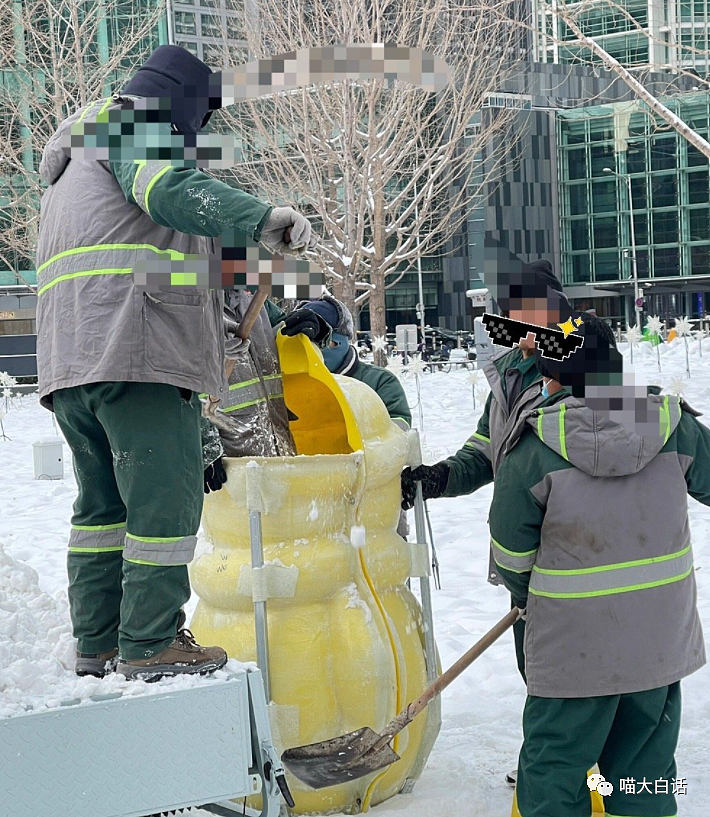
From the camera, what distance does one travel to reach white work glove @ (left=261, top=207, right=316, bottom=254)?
217cm

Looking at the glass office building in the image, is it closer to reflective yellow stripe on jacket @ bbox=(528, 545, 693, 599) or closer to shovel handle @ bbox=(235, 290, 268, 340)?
shovel handle @ bbox=(235, 290, 268, 340)

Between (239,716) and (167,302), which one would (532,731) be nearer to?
(239,716)

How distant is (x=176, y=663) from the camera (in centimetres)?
248

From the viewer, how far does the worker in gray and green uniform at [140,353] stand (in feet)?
7.97

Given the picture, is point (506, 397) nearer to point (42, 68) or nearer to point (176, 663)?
point (176, 663)

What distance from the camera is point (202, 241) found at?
2598mm

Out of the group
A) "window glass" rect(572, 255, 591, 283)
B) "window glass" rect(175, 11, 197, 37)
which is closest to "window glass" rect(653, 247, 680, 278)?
"window glass" rect(572, 255, 591, 283)

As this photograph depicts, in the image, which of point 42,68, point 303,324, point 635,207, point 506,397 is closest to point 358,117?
point 42,68

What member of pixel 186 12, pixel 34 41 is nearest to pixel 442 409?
pixel 34 41

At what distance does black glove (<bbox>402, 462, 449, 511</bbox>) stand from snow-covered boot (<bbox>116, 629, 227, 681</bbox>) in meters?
0.91

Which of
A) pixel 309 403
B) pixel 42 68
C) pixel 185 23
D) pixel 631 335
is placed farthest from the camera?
pixel 185 23

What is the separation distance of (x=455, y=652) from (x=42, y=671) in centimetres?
250

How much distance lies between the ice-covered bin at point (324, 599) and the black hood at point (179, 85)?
38.6 inches

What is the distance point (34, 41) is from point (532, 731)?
1665cm
